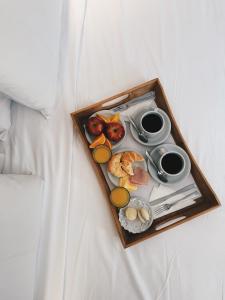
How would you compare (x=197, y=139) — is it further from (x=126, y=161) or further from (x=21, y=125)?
(x=21, y=125)

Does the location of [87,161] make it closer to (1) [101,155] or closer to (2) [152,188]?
(1) [101,155]

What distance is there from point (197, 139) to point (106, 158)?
0.88ft

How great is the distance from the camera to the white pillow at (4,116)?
2.01 ft

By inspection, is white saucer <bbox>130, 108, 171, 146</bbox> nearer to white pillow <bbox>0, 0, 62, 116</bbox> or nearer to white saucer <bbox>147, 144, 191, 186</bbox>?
white saucer <bbox>147, 144, 191, 186</bbox>

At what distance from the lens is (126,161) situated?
0.64m

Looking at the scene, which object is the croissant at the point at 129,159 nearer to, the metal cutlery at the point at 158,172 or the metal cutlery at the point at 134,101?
the metal cutlery at the point at 158,172

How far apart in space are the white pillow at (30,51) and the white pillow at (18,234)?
7.4 inches

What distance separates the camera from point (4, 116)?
62 cm

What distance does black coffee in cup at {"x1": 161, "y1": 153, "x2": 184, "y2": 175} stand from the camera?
63cm

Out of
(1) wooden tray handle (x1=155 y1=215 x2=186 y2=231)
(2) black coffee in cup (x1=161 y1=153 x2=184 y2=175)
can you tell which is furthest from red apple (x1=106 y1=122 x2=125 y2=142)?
(1) wooden tray handle (x1=155 y1=215 x2=186 y2=231)

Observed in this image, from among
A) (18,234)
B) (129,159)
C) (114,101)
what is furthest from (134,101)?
(18,234)

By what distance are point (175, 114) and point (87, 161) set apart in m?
0.29

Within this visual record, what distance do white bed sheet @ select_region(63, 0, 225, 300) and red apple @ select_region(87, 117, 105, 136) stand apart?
0.05m

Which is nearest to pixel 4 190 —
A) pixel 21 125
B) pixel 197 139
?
pixel 21 125
